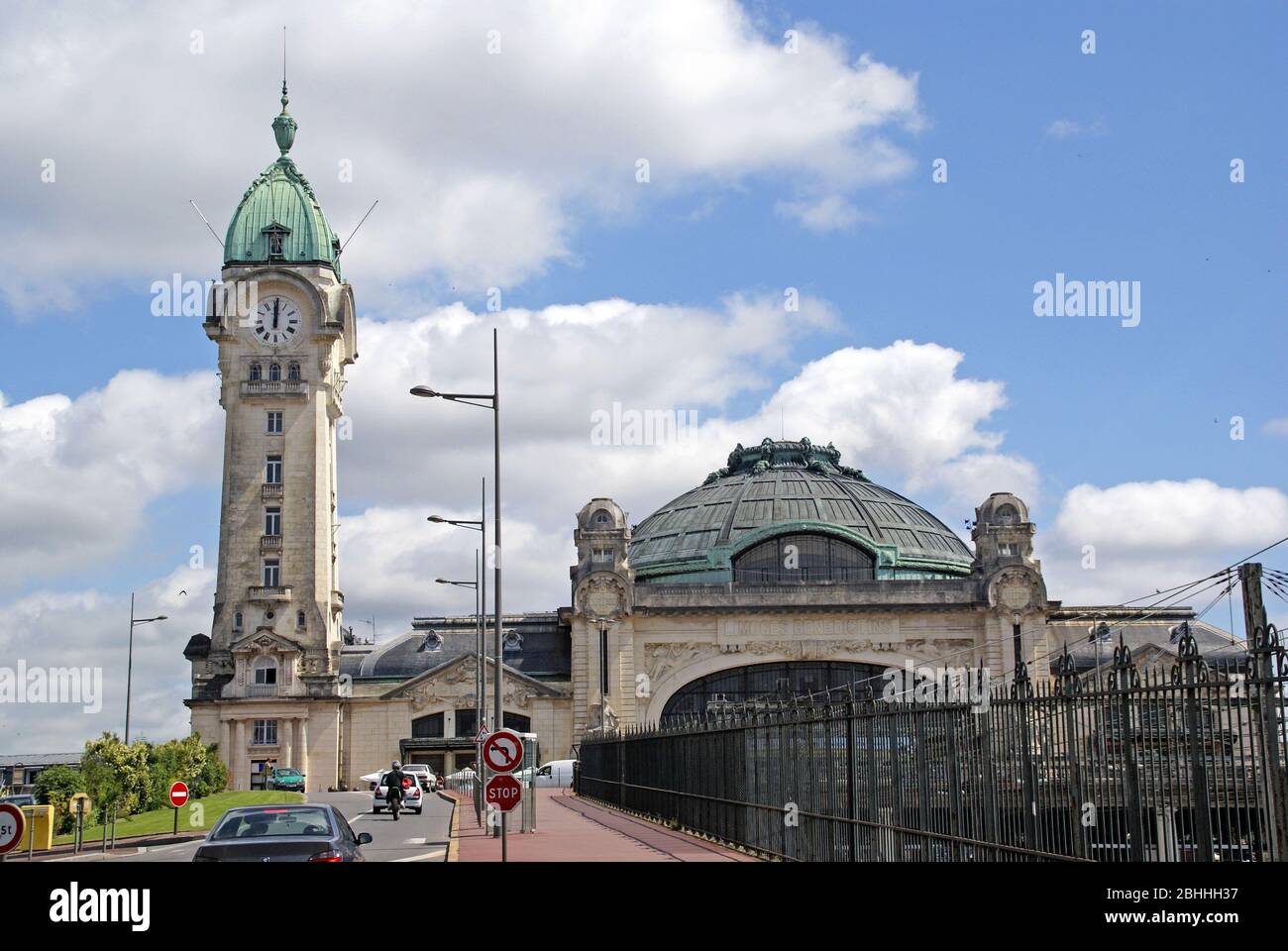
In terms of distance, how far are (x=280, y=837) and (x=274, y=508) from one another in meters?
72.4

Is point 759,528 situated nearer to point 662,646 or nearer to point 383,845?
point 662,646

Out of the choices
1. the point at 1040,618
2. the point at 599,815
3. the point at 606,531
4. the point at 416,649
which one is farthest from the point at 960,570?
the point at 599,815

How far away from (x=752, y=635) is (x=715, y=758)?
54397 millimetres

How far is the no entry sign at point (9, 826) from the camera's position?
17938 mm

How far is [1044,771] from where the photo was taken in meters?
15.4

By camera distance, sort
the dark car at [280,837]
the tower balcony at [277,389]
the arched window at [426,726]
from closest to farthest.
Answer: the dark car at [280,837] → the arched window at [426,726] → the tower balcony at [277,389]

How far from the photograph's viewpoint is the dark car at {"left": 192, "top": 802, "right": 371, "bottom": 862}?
1700 centimetres

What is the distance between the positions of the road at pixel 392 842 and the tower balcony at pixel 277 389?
125ft

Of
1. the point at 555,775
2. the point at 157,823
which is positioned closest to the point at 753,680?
the point at 555,775

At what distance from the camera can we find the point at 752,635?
3396 inches

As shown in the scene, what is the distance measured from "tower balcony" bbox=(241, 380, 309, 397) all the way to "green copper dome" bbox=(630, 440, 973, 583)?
22860 mm

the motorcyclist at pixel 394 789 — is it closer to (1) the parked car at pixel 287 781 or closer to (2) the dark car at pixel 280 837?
(2) the dark car at pixel 280 837

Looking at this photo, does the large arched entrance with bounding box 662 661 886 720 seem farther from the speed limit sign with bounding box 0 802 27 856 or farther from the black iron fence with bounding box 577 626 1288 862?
the speed limit sign with bounding box 0 802 27 856

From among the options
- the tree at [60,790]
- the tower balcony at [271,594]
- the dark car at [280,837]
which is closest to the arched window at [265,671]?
the tower balcony at [271,594]
